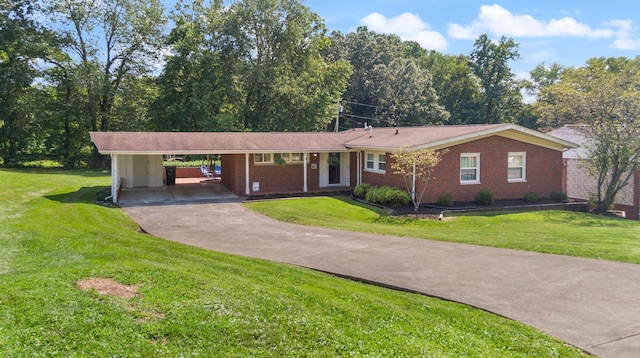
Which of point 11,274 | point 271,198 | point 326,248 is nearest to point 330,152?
point 271,198

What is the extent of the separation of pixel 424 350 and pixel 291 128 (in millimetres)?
34043

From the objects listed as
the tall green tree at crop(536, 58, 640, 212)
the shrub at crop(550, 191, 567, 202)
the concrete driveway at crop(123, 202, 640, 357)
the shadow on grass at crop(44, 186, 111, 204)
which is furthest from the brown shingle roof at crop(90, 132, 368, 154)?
the tall green tree at crop(536, 58, 640, 212)

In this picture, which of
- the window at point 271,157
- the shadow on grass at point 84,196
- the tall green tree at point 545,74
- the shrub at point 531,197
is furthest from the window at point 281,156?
the tall green tree at point 545,74

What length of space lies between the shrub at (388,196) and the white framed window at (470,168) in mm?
2909

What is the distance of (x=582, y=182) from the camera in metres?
23.8

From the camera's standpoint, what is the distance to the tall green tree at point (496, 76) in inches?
1960

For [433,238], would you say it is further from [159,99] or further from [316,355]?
[159,99]

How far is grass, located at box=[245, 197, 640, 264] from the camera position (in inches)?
440

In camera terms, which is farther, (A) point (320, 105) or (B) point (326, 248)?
(A) point (320, 105)

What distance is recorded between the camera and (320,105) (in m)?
38.7

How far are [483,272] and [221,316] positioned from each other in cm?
518

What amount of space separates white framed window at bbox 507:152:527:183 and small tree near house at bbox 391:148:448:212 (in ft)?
12.8

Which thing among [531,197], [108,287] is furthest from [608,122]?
[108,287]

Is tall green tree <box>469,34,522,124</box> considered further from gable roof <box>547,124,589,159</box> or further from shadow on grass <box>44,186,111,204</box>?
shadow on grass <box>44,186,111,204</box>
